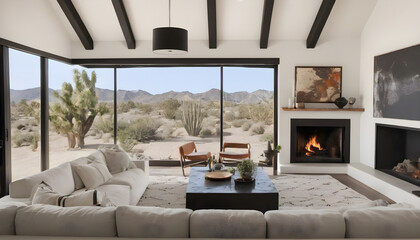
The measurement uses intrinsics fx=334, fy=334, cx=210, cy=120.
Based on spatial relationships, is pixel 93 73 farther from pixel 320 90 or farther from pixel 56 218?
pixel 56 218

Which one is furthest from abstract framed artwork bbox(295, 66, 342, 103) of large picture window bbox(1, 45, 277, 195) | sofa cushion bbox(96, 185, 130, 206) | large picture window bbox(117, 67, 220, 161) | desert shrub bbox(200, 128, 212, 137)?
sofa cushion bbox(96, 185, 130, 206)

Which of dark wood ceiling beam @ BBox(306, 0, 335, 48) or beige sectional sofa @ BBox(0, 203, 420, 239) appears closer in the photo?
beige sectional sofa @ BBox(0, 203, 420, 239)

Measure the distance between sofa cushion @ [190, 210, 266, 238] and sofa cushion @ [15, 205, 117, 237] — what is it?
0.53 meters

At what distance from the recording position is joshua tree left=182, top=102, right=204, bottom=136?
7.53m

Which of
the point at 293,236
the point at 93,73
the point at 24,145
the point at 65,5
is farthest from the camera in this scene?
the point at 93,73

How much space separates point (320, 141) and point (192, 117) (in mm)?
2841

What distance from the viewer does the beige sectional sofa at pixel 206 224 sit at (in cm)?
203

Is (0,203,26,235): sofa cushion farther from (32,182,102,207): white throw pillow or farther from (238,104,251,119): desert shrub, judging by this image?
(238,104,251,119): desert shrub

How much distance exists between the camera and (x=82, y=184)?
13.4ft

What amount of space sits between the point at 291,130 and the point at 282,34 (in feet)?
6.44

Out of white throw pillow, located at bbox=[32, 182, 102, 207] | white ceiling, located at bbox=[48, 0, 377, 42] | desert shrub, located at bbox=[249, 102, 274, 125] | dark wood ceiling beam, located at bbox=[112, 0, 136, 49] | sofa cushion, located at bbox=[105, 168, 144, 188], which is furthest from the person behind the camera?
desert shrub, located at bbox=[249, 102, 274, 125]

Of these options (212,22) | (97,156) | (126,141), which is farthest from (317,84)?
(97,156)

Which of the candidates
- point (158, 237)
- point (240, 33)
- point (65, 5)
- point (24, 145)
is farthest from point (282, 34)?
point (158, 237)

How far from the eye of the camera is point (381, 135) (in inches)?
234
